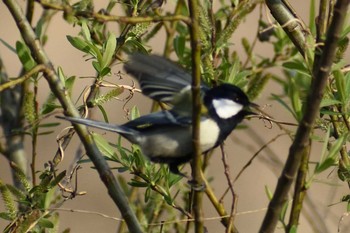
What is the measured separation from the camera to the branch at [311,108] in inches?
62.1

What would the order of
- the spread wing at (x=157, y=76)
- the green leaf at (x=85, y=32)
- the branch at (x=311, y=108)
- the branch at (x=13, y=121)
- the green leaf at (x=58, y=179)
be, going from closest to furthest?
the branch at (x=311, y=108), the spread wing at (x=157, y=76), the green leaf at (x=58, y=179), the green leaf at (x=85, y=32), the branch at (x=13, y=121)

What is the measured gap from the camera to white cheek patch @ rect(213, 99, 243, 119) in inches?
86.7

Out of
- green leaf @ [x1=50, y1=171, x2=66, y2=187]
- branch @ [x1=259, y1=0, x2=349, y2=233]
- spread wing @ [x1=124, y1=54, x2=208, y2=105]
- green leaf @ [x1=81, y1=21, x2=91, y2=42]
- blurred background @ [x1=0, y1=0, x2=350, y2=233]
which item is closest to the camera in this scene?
branch @ [x1=259, y1=0, x2=349, y2=233]

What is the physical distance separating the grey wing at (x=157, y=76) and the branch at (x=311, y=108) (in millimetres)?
353

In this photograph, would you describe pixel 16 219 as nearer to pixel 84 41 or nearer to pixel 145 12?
pixel 84 41

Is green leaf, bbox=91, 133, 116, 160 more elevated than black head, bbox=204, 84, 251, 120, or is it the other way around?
black head, bbox=204, 84, 251, 120

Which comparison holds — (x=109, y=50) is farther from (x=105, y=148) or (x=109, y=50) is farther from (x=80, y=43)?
(x=105, y=148)

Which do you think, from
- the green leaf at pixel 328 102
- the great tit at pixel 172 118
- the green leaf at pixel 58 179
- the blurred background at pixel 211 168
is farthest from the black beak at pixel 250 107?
the blurred background at pixel 211 168

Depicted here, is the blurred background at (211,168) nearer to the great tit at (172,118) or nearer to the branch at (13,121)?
the branch at (13,121)

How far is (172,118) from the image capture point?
2160mm

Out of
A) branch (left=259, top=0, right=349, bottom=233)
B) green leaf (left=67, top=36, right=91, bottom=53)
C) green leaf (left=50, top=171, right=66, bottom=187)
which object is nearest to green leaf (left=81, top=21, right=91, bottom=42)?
green leaf (left=67, top=36, right=91, bottom=53)

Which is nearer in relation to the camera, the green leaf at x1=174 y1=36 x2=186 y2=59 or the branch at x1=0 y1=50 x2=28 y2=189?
the green leaf at x1=174 y1=36 x2=186 y2=59

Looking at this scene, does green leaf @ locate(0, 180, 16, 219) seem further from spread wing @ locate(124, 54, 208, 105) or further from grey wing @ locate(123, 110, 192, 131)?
spread wing @ locate(124, 54, 208, 105)

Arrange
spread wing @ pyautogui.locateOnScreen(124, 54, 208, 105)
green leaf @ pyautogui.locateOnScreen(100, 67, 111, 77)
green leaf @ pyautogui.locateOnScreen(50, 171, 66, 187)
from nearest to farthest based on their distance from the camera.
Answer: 1. spread wing @ pyautogui.locateOnScreen(124, 54, 208, 105)
2. green leaf @ pyautogui.locateOnScreen(50, 171, 66, 187)
3. green leaf @ pyautogui.locateOnScreen(100, 67, 111, 77)
